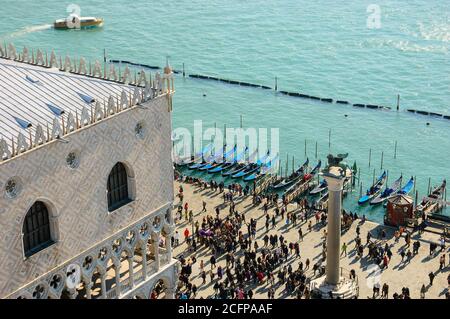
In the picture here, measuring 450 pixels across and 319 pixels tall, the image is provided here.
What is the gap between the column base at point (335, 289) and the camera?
178 ft

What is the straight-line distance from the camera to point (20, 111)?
42.8 m

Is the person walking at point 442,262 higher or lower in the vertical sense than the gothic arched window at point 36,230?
lower

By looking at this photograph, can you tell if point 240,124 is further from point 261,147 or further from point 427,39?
point 427,39

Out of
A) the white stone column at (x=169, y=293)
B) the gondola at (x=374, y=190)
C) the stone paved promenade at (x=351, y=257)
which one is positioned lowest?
the gondola at (x=374, y=190)

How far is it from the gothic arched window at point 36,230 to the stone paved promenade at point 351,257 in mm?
15703

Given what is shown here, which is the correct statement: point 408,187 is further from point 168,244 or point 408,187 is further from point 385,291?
point 168,244

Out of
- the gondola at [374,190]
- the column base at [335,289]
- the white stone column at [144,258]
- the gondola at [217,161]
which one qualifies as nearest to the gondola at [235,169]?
the gondola at [217,161]

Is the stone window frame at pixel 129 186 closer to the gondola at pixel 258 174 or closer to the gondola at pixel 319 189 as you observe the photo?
the gondola at pixel 319 189

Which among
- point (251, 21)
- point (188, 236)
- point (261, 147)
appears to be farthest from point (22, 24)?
point (188, 236)

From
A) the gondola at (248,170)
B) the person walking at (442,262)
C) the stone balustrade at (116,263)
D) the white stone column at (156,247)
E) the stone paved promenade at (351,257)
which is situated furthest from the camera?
the gondola at (248,170)

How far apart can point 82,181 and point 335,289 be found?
19.1m

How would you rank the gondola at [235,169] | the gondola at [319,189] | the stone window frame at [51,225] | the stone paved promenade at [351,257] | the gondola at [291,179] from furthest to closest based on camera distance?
the gondola at [235,169], the gondola at [291,179], the gondola at [319,189], the stone paved promenade at [351,257], the stone window frame at [51,225]

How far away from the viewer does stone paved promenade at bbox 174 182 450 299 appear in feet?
187

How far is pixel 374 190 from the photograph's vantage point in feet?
255
